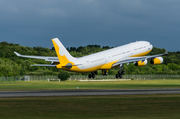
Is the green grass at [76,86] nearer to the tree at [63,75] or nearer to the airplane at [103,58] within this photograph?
the airplane at [103,58]

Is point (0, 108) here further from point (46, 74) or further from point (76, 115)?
point (46, 74)

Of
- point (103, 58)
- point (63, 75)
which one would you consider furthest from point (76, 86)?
point (63, 75)

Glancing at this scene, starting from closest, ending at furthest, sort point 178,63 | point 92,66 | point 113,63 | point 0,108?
point 0,108
point 92,66
point 113,63
point 178,63

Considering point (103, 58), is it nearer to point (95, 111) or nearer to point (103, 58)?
point (103, 58)

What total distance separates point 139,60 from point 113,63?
21.2 feet

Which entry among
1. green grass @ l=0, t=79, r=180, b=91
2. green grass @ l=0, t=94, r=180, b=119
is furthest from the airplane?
green grass @ l=0, t=79, r=180, b=91

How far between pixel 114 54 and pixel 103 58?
370 cm

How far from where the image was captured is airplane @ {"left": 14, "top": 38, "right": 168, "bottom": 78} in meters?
72.9

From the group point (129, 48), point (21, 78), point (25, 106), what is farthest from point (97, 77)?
point (25, 106)

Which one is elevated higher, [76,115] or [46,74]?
[46,74]

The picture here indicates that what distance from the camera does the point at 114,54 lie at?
79312 mm

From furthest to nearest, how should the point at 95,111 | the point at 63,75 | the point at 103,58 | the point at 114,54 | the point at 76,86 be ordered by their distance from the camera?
the point at 63,75, the point at 76,86, the point at 114,54, the point at 103,58, the point at 95,111

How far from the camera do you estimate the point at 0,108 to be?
157 feet

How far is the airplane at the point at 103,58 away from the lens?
7288 centimetres
